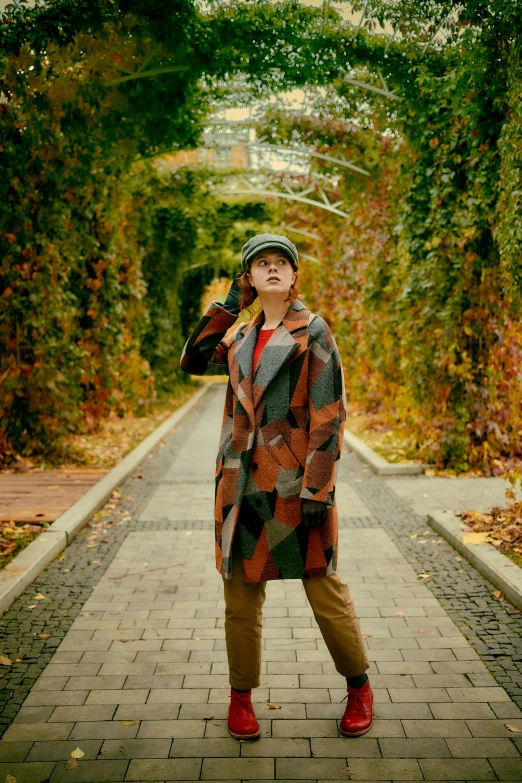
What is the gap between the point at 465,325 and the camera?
7.41 metres

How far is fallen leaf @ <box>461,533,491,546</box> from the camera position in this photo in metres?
5.04

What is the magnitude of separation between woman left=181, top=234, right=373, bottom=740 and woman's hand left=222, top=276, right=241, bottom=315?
0.62 feet

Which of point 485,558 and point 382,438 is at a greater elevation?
point 485,558

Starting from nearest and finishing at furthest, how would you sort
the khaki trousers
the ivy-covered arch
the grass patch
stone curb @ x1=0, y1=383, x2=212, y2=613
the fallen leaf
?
1. the khaki trousers
2. stone curb @ x1=0, y1=383, x2=212, y2=613
3. the fallen leaf
4. the ivy-covered arch
5. the grass patch

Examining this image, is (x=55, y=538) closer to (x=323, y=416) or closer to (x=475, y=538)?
(x=475, y=538)

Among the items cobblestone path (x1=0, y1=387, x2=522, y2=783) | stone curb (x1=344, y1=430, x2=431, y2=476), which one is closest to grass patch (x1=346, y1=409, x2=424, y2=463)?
stone curb (x1=344, y1=430, x2=431, y2=476)

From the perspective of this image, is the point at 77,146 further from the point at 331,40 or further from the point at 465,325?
the point at 465,325

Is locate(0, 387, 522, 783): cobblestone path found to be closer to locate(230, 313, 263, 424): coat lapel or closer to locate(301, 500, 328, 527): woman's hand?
locate(301, 500, 328, 527): woman's hand

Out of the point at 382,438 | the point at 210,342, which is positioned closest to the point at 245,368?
the point at 210,342

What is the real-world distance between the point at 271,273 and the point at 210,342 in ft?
1.39

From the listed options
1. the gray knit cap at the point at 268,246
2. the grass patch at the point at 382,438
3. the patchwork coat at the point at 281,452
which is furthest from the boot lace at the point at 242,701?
the grass patch at the point at 382,438

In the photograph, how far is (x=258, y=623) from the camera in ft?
9.34

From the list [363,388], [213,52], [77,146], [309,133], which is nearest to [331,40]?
[213,52]

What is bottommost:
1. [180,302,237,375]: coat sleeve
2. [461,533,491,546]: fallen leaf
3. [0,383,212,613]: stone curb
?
[0,383,212,613]: stone curb
